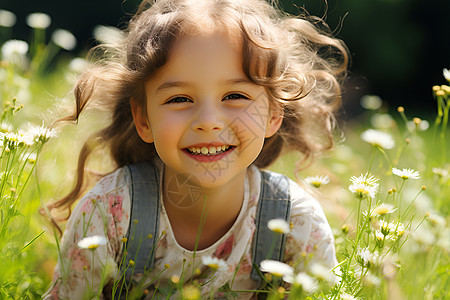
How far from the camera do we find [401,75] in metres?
4.51

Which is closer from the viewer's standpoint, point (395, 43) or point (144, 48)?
point (144, 48)

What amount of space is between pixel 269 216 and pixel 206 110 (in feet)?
1.29

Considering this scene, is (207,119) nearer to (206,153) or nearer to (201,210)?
(206,153)

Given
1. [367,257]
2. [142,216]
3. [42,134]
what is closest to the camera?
[367,257]

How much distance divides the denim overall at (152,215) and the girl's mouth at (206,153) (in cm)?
21

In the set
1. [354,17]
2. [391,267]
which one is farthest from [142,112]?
[354,17]

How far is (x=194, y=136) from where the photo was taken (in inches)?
50.3

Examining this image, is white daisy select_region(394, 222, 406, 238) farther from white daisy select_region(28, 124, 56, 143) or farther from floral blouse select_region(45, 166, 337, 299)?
white daisy select_region(28, 124, 56, 143)

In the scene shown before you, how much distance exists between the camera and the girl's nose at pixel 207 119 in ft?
4.09

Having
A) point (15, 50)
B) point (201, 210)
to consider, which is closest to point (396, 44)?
point (15, 50)

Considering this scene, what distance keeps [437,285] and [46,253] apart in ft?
3.56

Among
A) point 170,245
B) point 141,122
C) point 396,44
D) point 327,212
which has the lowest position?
point 396,44

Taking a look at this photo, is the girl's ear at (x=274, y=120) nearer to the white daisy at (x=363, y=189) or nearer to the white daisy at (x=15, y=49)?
the white daisy at (x=363, y=189)

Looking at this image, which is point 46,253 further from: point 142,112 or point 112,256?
point 142,112
